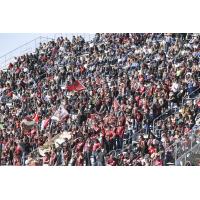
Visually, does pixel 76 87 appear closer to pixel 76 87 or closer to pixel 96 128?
pixel 76 87

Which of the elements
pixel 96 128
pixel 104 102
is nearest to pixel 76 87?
pixel 104 102

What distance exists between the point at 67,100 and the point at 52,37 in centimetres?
214

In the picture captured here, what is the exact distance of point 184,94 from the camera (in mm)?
19125

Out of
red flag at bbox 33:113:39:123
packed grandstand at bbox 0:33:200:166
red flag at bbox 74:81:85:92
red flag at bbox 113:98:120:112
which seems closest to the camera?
packed grandstand at bbox 0:33:200:166

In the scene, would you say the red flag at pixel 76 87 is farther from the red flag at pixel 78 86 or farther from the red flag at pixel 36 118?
the red flag at pixel 36 118

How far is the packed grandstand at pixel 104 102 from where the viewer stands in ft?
58.5

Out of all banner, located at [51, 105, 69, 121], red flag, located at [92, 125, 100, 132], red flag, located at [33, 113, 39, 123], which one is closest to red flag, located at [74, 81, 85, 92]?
banner, located at [51, 105, 69, 121]

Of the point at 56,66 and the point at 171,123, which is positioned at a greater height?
the point at 56,66

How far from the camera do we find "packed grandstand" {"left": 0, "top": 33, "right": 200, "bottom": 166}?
1784 centimetres

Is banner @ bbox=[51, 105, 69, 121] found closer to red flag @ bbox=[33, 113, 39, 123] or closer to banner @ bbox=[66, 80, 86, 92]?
red flag @ bbox=[33, 113, 39, 123]
